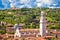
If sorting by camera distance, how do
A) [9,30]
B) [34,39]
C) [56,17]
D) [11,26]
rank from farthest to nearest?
[56,17]
[11,26]
[9,30]
[34,39]

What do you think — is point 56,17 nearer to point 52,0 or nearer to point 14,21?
point 14,21

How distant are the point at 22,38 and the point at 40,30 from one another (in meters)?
1.30

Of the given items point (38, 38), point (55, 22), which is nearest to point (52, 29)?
point (55, 22)

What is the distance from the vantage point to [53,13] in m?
17.1

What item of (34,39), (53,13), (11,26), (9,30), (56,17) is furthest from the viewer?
(53,13)

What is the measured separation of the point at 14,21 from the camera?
50.3 ft

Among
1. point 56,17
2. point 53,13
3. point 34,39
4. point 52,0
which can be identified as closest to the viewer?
point 34,39

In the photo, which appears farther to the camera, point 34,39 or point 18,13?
point 18,13

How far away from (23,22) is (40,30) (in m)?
2.71

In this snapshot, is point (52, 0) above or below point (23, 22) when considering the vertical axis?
above

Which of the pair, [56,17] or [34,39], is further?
[56,17]

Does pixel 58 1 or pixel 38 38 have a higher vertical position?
pixel 58 1

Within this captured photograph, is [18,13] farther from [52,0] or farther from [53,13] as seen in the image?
[52,0]

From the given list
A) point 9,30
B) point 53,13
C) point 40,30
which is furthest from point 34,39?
point 53,13
